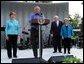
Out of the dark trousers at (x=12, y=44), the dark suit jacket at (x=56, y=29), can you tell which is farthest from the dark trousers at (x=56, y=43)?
the dark trousers at (x=12, y=44)

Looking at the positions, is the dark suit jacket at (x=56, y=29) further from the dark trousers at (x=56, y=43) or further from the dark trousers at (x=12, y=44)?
the dark trousers at (x=12, y=44)

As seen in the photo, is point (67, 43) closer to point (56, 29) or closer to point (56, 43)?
point (56, 43)

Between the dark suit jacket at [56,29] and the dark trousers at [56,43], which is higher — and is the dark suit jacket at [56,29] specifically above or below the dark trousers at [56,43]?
above

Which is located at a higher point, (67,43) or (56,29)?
(56,29)

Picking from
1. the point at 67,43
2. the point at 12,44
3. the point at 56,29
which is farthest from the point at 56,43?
the point at 12,44

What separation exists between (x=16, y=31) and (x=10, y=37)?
21 cm

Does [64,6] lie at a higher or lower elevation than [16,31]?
higher

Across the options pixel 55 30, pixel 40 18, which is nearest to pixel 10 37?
pixel 55 30

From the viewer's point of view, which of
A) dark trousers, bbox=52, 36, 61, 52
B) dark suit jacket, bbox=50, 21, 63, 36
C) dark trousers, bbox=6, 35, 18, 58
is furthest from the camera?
dark trousers, bbox=52, 36, 61, 52

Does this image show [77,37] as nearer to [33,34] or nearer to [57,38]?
[57,38]

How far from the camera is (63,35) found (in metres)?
8.25

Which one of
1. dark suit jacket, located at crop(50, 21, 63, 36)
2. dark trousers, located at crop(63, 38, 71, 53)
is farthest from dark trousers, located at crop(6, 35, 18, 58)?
dark trousers, located at crop(63, 38, 71, 53)

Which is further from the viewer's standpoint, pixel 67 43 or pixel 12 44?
pixel 67 43

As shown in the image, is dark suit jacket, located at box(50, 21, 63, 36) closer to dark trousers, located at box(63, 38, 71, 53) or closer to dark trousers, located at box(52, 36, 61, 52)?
dark trousers, located at box(52, 36, 61, 52)
